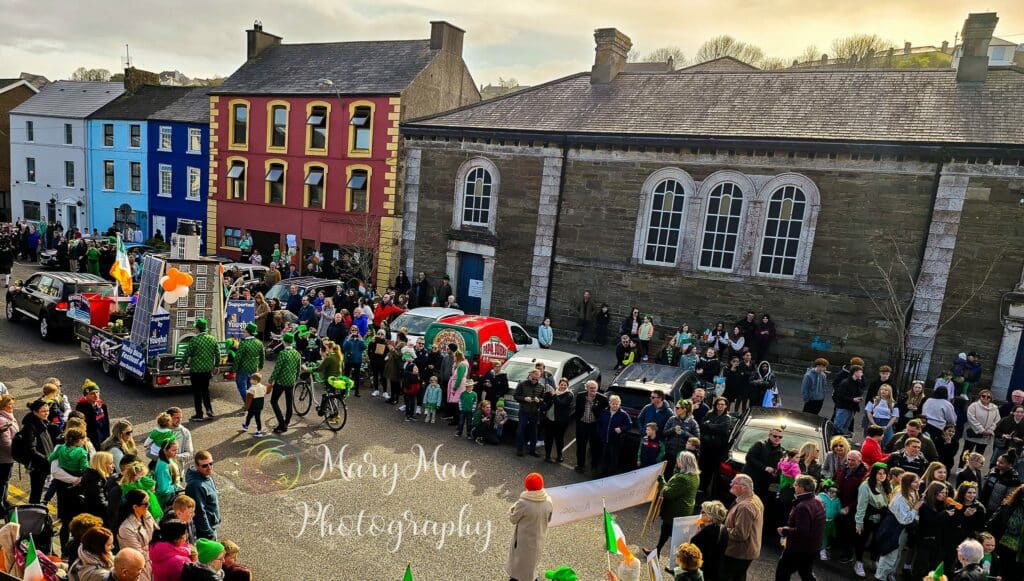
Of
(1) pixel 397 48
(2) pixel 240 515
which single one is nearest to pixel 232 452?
(2) pixel 240 515

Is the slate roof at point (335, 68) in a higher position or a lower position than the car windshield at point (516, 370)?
higher

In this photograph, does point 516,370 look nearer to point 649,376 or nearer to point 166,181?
point 649,376

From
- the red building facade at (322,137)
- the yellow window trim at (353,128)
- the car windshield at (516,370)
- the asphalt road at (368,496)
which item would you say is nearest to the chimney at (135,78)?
the red building facade at (322,137)

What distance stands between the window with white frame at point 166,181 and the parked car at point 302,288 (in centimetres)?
1841

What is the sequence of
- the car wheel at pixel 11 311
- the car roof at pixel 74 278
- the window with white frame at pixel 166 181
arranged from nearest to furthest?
the car roof at pixel 74 278 → the car wheel at pixel 11 311 → the window with white frame at pixel 166 181

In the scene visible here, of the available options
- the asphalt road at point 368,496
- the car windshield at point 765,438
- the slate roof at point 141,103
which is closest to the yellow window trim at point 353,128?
the slate roof at point 141,103

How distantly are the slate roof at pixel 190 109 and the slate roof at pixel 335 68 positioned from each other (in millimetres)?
2984

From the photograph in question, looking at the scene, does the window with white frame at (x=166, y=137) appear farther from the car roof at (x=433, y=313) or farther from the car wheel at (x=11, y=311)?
the car roof at (x=433, y=313)

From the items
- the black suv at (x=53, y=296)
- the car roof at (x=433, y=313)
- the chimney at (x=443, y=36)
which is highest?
the chimney at (x=443, y=36)

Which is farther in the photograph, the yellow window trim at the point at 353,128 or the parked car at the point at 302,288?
the yellow window trim at the point at 353,128

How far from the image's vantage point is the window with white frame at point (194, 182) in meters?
33.2

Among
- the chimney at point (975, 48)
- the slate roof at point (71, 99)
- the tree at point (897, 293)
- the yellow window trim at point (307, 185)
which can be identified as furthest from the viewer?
the slate roof at point (71, 99)

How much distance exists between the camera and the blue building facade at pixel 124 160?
35156 mm

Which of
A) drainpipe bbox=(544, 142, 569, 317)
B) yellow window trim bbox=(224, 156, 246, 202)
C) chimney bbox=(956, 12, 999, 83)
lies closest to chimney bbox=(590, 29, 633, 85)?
drainpipe bbox=(544, 142, 569, 317)
